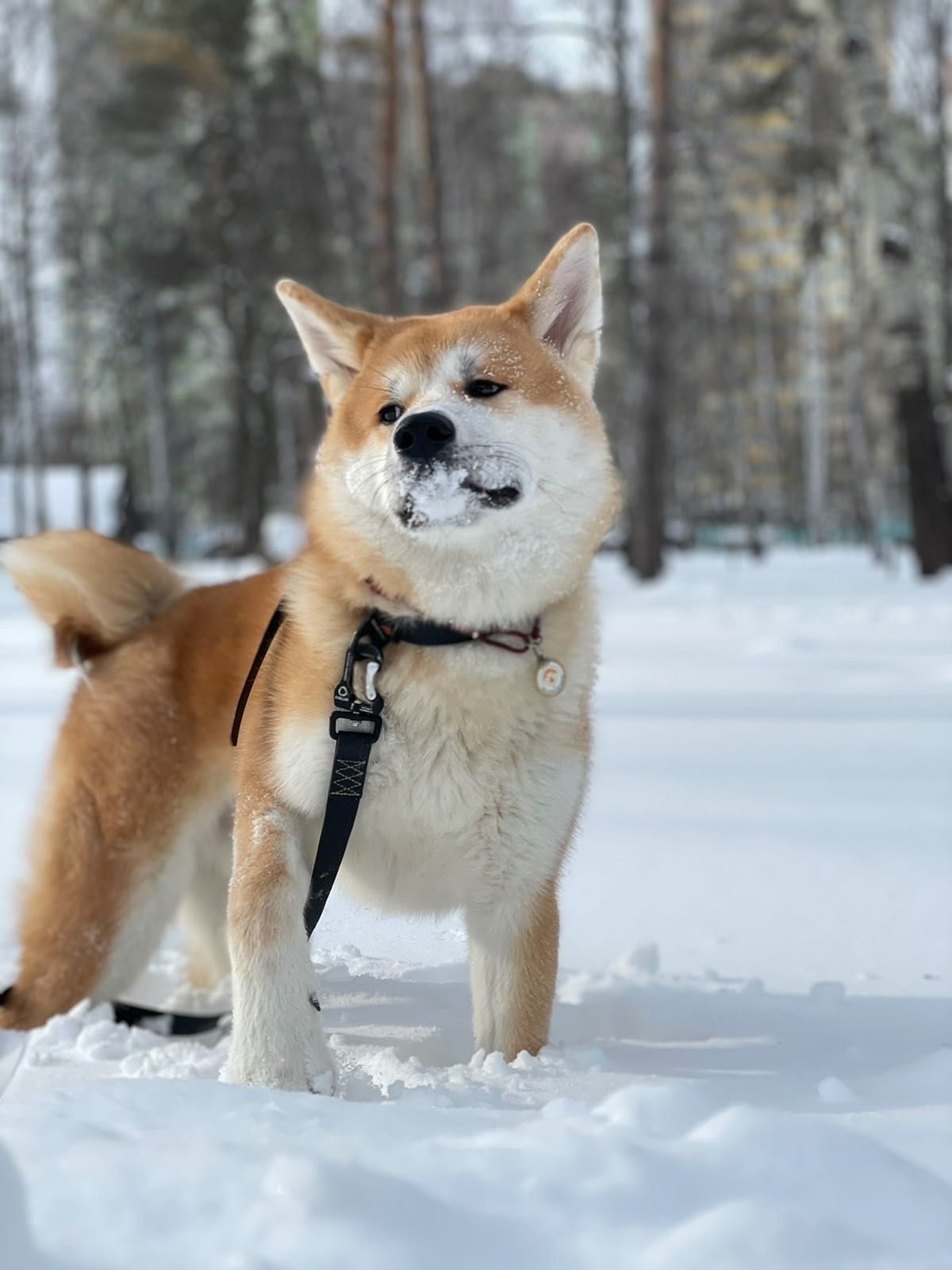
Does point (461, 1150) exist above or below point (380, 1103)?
above

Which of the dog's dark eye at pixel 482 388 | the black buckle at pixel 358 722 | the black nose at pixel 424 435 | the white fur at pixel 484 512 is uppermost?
the dog's dark eye at pixel 482 388

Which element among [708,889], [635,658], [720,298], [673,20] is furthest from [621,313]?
A: [708,889]

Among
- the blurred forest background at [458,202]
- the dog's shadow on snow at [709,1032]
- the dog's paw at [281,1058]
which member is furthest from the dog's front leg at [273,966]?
the blurred forest background at [458,202]

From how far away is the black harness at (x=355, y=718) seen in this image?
1952 mm

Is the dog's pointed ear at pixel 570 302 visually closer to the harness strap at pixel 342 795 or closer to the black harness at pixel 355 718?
the black harness at pixel 355 718

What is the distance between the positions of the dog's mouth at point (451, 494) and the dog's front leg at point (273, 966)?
55 cm

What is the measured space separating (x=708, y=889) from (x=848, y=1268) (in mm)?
2220

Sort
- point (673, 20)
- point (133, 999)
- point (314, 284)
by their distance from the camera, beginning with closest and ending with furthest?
point (133, 999), point (673, 20), point (314, 284)

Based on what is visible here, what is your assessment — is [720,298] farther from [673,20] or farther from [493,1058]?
[493,1058]

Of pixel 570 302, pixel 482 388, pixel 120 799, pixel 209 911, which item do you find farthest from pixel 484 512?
pixel 209 911

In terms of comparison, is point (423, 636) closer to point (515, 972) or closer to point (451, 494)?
point (451, 494)

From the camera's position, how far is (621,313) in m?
20.9

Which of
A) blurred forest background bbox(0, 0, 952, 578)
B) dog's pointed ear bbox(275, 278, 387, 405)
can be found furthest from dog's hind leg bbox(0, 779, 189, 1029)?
blurred forest background bbox(0, 0, 952, 578)

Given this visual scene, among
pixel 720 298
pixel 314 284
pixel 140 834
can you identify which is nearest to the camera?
pixel 140 834
